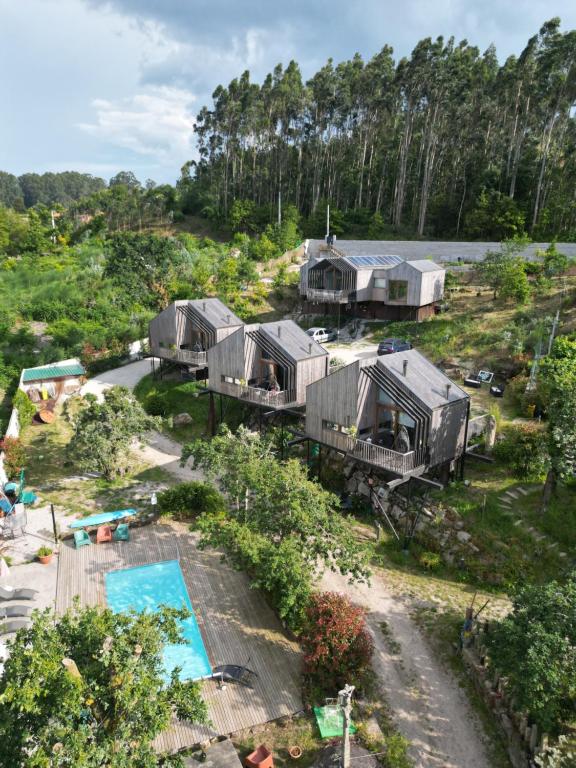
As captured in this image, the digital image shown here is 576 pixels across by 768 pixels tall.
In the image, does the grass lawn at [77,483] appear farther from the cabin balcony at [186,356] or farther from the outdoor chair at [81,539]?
the cabin balcony at [186,356]

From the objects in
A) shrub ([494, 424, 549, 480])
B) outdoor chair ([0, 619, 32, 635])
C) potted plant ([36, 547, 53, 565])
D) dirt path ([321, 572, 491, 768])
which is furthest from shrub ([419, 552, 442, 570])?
potted plant ([36, 547, 53, 565])

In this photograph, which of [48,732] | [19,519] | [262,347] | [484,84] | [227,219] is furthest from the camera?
[227,219]

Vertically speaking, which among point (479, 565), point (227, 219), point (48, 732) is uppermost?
point (227, 219)

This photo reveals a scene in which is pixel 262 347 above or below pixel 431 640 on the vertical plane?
above

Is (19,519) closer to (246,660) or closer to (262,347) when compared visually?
(246,660)

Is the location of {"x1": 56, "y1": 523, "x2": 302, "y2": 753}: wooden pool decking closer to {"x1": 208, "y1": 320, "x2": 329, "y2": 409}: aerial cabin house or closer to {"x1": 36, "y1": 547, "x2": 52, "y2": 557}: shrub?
{"x1": 36, "y1": 547, "x2": 52, "y2": 557}: shrub

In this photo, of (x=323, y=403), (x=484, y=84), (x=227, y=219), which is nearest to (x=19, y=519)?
(x=323, y=403)

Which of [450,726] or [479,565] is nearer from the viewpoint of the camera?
[450,726]
